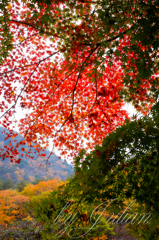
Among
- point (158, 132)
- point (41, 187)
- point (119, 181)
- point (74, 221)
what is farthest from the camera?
point (41, 187)

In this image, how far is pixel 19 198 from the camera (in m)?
15.6

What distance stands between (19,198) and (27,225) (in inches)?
139

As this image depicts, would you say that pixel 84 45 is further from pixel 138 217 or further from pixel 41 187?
pixel 41 187

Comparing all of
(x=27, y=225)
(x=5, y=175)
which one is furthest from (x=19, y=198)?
(x=5, y=175)

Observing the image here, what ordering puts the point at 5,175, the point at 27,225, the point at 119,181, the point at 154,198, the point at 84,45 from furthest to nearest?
1. the point at 5,175
2. the point at 27,225
3. the point at 84,45
4. the point at 119,181
5. the point at 154,198

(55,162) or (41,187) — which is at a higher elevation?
(55,162)

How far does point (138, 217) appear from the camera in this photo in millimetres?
1700

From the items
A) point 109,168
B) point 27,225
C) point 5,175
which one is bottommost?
point 27,225

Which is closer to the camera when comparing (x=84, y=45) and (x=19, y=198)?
(x=84, y=45)

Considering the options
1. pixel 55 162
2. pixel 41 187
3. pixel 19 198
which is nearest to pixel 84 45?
pixel 19 198

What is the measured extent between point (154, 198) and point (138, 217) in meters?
0.44

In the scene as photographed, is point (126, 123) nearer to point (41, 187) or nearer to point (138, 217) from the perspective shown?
point (138, 217)

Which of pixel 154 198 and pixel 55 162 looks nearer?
pixel 154 198

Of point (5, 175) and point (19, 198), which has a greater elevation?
point (5, 175)
